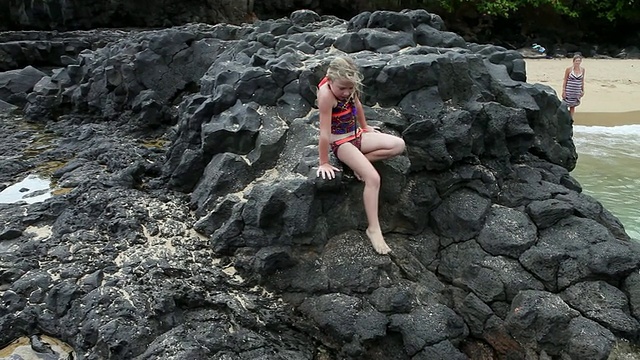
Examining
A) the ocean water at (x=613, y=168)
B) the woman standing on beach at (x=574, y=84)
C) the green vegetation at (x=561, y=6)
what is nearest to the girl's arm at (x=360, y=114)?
the ocean water at (x=613, y=168)

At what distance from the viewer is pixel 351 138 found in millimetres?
3873

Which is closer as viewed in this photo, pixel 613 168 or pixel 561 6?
pixel 613 168

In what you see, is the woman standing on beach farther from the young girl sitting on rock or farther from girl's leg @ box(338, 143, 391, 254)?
girl's leg @ box(338, 143, 391, 254)

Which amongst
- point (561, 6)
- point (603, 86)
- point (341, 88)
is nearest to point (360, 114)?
point (341, 88)

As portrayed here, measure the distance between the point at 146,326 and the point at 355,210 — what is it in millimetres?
1519

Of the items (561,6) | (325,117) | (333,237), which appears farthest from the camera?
(561,6)

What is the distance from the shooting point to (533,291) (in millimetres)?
3805

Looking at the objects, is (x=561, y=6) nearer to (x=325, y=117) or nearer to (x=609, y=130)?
(x=609, y=130)

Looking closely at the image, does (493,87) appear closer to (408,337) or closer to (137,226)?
(408,337)

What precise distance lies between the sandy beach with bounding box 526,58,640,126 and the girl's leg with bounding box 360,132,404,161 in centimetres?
844

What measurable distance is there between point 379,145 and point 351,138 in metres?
0.19

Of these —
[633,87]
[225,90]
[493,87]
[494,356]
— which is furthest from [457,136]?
[633,87]

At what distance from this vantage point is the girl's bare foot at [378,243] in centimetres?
382

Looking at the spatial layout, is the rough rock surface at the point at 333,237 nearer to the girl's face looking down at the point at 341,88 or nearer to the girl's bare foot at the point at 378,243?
the girl's bare foot at the point at 378,243
